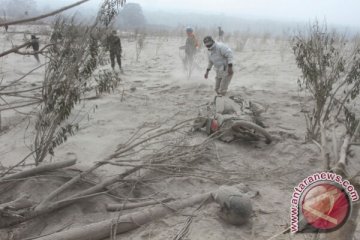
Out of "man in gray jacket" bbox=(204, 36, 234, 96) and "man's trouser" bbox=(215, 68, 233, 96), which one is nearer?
"man in gray jacket" bbox=(204, 36, 234, 96)

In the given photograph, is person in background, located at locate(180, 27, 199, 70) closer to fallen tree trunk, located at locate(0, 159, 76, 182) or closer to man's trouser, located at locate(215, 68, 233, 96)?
man's trouser, located at locate(215, 68, 233, 96)

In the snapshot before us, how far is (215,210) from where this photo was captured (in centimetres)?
377

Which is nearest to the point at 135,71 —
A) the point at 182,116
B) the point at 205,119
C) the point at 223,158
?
the point at 182,116

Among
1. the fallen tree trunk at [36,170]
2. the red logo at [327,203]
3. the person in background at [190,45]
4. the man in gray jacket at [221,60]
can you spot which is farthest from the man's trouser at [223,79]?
the red logo at [327,203]

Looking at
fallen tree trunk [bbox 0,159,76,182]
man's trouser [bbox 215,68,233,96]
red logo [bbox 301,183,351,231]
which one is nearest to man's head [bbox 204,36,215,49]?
man's trouser [bbox 215,68,233,96]

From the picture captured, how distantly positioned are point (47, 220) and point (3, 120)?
3.67 m

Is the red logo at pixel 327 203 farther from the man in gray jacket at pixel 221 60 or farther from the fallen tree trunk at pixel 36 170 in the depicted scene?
the man in gray jacket at pixel 221 60

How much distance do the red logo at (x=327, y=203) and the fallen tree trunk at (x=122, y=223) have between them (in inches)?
66.9

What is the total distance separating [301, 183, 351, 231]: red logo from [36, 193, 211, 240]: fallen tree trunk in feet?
5.58

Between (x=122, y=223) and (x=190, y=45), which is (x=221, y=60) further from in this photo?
(x=122, y=223)

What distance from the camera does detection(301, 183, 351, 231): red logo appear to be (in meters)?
1.99

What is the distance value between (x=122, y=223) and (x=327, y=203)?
201 cm

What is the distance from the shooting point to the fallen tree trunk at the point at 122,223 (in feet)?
10.4

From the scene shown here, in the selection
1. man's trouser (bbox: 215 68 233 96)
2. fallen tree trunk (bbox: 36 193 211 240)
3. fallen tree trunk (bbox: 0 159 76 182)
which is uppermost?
man's trouser (bbox: 215 68 233 96)
